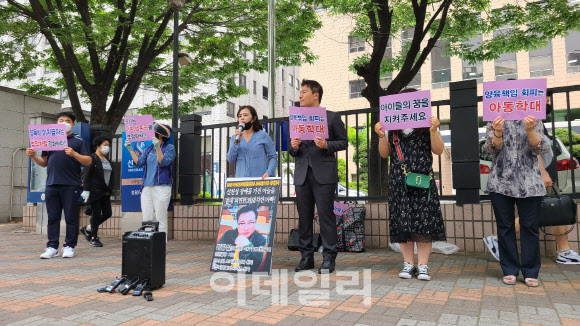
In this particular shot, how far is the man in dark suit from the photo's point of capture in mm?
4750

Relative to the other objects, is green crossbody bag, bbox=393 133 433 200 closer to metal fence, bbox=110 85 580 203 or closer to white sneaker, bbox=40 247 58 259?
metal fence, bbox=110 85 580 203

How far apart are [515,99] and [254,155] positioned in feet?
9.69

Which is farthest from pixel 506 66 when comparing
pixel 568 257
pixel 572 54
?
pixel 568 257

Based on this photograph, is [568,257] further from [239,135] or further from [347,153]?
[239,135]

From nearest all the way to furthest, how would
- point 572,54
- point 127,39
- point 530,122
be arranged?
point 530,122 < point 127,39 < point 572,54

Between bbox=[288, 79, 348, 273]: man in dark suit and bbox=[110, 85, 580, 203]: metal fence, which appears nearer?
bbox=[288, 79, 348, 273]: man in dark suit

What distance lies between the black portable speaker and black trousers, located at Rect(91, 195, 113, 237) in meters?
4.41

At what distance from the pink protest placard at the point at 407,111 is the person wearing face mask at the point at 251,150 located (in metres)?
1.54

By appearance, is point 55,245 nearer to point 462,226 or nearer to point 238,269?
point 238,269

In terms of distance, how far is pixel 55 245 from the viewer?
20.4 feet

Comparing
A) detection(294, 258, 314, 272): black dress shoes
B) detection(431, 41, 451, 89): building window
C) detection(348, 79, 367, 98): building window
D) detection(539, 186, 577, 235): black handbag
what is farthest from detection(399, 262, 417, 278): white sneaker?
detection(348, 79, 367, 98): building window

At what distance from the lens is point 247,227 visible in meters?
4.77

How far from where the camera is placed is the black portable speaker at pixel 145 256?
12.7ft

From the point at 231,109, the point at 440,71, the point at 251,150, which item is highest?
the point at 440,71
